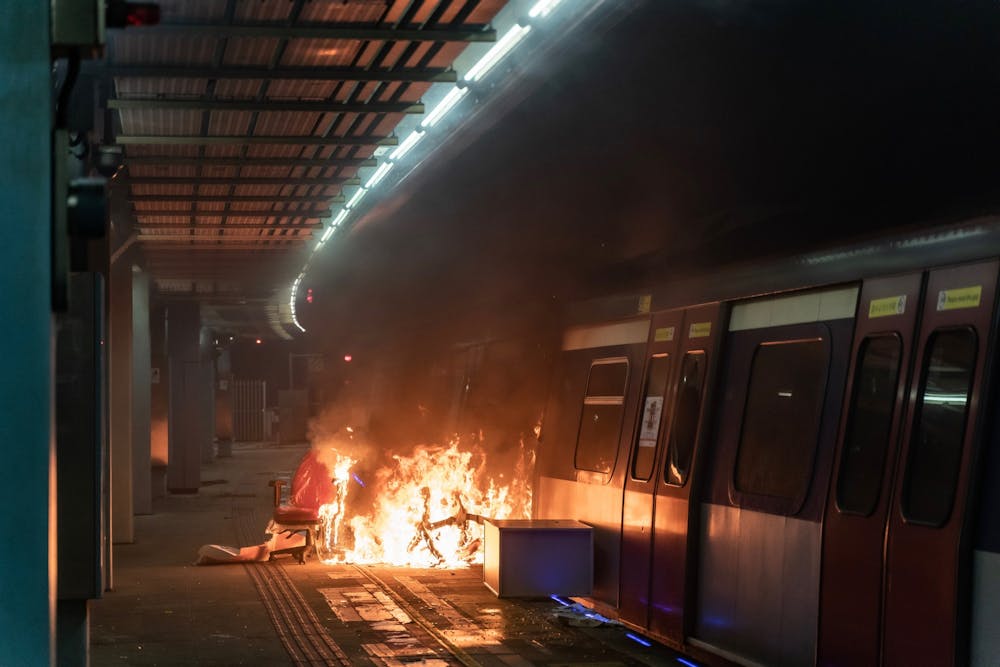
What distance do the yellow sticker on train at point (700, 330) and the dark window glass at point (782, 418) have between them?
29.6 inches

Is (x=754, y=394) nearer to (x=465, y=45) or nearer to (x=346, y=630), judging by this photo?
(x=465, y=45)

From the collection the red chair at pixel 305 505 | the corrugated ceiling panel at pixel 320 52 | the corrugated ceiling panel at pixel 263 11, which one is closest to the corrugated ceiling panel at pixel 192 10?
the corrugated ceiling panel at pixel 263 11

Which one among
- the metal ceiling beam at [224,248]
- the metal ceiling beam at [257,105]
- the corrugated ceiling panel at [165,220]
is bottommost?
the metal ceiling beam at [224,248]

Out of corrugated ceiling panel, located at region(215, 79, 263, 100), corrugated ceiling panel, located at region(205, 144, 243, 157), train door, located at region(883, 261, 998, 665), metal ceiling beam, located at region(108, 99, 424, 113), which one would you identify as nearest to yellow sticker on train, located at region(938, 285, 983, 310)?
train door, located at region(883, 261, 998, 665)

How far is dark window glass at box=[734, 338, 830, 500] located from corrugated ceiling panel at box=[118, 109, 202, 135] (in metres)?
6.32

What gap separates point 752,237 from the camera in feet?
33.7

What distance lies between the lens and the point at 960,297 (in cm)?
741

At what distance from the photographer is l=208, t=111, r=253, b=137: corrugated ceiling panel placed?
1319cm

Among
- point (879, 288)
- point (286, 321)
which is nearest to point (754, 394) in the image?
point (879, 288)

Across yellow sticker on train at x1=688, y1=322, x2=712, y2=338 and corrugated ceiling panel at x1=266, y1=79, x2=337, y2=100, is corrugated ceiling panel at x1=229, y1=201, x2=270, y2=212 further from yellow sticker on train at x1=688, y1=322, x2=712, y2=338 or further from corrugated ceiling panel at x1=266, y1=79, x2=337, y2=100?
yellow sticker on train at x1=688, y1=322, x2=712, y2=338

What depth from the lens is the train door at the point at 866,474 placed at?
25.4 ft

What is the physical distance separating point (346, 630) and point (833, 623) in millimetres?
5433

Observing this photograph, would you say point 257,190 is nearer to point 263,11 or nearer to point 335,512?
point 335,512

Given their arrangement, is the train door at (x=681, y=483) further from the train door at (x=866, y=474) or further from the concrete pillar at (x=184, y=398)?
the concrete pillar at (x=184, y=398)
